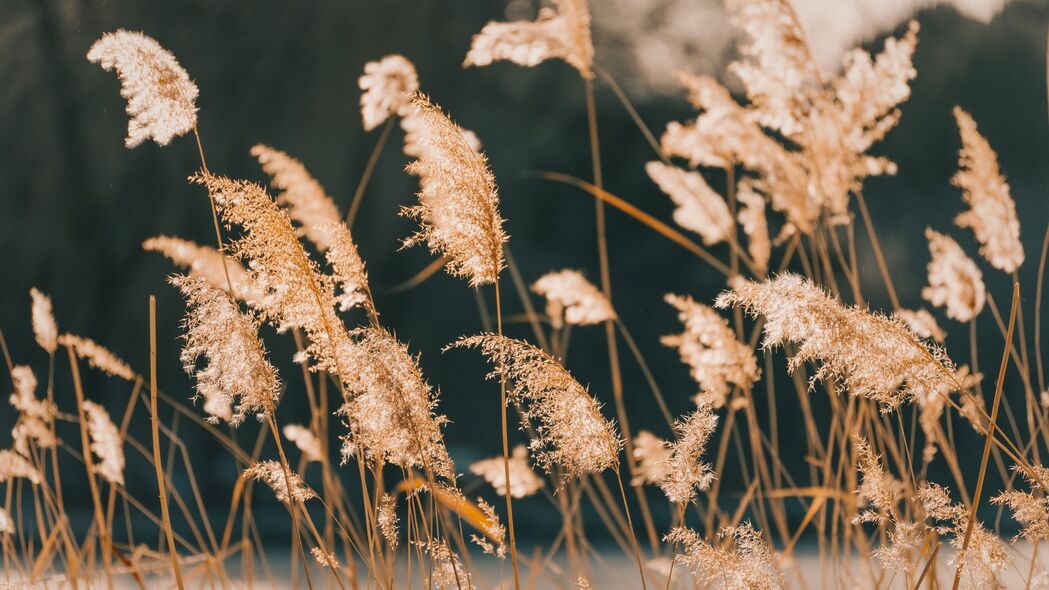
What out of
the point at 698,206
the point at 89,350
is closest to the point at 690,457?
the point at 698,206

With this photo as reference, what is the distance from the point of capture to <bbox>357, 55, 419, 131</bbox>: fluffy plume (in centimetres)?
100

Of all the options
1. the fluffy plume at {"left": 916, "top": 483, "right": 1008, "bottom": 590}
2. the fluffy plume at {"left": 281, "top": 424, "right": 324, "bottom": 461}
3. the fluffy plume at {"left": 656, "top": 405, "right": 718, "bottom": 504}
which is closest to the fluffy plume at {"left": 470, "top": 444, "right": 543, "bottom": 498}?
the fluffy plume at {"left": 281, "top": 424, "right": 324, "bottom": 461}

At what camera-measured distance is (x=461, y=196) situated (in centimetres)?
61

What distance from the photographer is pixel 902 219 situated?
119cm

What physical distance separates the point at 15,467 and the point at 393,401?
951 mm

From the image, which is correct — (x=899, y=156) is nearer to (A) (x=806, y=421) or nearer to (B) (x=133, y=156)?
(A) (x=806, y=421)

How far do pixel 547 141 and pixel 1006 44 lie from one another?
71 cm

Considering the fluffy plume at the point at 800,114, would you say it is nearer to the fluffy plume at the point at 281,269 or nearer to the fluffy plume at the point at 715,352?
the fluffy plume at the point at 715,352

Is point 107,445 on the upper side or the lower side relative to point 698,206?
lower

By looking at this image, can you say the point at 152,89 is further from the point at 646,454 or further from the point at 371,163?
the point at 646,454

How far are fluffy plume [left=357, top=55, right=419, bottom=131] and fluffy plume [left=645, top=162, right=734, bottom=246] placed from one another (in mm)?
382

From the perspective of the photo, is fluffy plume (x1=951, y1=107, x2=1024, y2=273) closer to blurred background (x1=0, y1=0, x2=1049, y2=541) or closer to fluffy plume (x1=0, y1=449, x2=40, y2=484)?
blurred background (x1=0, y1=0, x2=1049, y2=541)

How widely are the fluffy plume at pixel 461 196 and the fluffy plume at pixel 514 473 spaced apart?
437mm

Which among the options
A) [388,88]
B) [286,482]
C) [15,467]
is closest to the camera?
[286,482]
